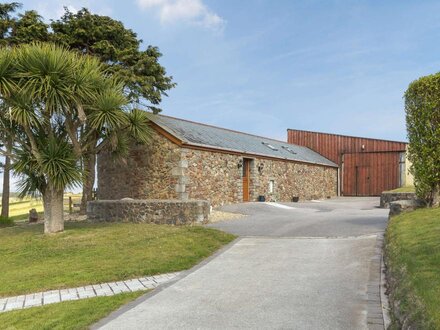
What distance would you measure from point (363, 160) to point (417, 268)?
2977 cm

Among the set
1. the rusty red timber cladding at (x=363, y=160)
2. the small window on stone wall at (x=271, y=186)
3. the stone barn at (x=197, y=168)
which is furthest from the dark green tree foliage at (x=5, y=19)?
the rusty red timber cladding at (x=363, y=160)

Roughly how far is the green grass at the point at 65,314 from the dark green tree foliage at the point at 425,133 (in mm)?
9225

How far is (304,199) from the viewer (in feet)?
91.9

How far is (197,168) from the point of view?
18.5m

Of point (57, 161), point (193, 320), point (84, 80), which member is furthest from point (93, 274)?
point (84, 80)

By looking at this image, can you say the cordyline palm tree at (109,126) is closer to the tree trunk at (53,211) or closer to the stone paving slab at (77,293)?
the tree trunk at (53,211)

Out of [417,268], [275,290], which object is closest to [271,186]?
[275,290]

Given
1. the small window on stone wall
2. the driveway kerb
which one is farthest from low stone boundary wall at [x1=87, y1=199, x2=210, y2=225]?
the small window on stone wall

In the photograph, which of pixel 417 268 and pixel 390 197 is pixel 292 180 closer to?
pixel 390 197

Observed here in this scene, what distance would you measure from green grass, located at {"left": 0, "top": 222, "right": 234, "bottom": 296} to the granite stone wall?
4645 millimetres

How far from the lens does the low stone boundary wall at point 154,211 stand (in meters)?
13.6

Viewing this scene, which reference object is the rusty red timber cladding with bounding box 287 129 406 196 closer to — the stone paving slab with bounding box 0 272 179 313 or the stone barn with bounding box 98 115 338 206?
the stone barn with bounding box 98 115 338 206

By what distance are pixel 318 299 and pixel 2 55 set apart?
11.3 meters

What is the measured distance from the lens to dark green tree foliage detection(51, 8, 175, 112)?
21.6 meters
